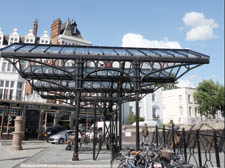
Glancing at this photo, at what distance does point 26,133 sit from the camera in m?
27.4

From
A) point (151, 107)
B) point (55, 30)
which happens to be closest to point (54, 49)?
point (55, 30)

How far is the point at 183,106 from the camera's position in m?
51.4

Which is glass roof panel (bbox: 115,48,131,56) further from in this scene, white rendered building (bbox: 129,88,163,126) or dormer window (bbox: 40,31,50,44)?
white rendered building (bbox: 129,88,163,126)

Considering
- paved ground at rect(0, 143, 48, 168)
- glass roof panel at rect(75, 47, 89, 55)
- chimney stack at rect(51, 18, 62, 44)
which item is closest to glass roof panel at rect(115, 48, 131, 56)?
glass roof panel at rect(75, 47, 89, 55)

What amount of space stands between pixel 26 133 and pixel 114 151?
22250 mm

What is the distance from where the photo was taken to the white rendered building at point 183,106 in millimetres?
50844

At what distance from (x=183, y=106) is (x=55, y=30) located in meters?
35.3

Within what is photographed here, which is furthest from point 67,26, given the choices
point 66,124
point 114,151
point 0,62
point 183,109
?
point 114,151

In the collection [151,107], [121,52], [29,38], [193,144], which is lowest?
[193,144]

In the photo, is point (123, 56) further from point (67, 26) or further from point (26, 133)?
point (67, 26)

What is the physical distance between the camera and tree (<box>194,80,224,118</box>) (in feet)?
131

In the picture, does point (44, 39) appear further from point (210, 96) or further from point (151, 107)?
point (210, 96)

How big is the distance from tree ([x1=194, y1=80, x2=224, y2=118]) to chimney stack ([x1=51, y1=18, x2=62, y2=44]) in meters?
31.4

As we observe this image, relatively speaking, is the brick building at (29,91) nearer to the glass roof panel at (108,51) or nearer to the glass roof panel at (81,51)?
the glass roof panel at (81,51)
